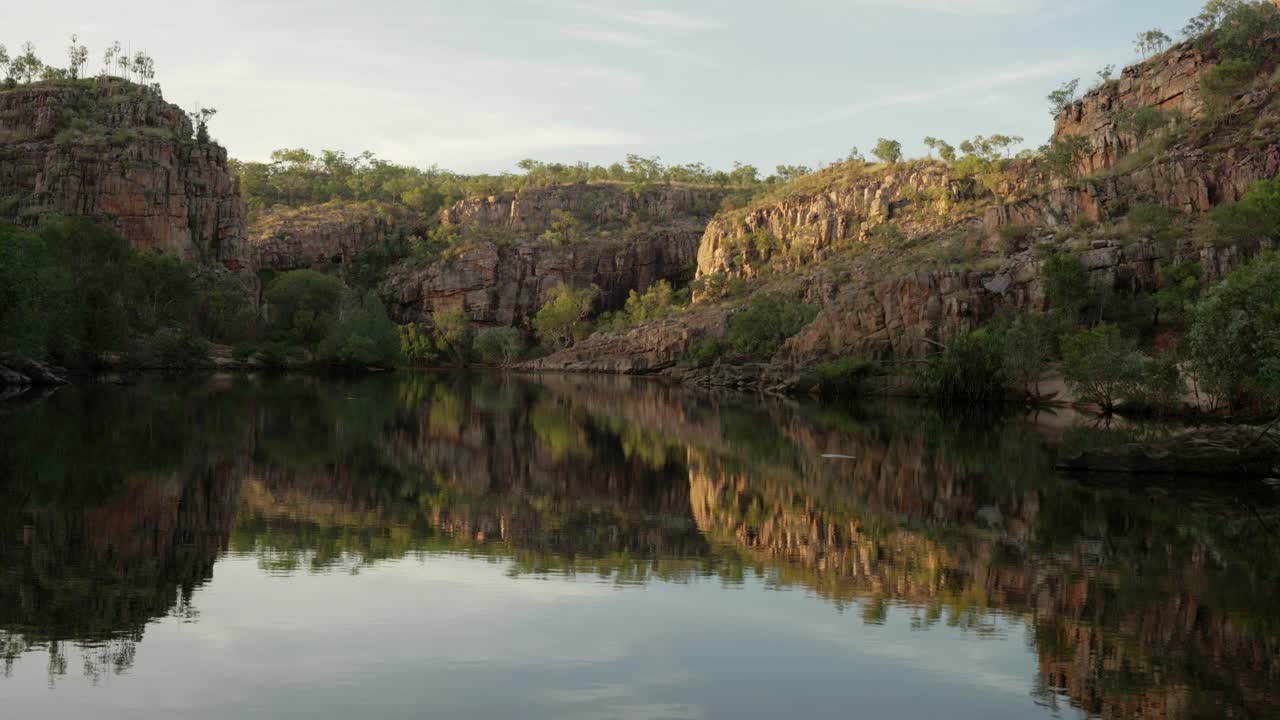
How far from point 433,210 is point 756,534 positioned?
175 meters

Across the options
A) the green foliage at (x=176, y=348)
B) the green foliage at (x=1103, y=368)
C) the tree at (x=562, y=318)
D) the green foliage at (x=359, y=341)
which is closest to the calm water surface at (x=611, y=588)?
the green foliage at (x=1103, y=368)

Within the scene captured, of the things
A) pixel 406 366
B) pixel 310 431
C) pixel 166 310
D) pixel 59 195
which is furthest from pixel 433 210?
pixel 310 431

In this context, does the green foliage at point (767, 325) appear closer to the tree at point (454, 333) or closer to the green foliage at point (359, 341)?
the green foliage at point (359, 341)

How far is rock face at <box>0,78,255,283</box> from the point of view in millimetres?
111688

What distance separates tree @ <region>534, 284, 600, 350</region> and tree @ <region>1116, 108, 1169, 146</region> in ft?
248

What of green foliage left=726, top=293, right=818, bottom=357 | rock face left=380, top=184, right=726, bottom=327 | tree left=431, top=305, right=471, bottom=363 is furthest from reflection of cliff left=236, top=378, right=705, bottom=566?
rock face left=380, top=184, right=726, bottom=327

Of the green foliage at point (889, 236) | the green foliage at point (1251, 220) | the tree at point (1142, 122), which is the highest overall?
the tree at point (1142, 122)

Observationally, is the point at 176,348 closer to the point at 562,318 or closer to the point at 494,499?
the point at 562,318

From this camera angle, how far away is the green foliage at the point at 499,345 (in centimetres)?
14275

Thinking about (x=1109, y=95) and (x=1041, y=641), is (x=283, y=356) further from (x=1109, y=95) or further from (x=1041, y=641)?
(x=1041, y=641)

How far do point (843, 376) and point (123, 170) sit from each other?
84.3m

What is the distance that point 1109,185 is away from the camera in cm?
8200

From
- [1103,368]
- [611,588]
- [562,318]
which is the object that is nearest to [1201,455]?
[611,588]

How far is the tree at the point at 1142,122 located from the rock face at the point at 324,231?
365 ft
